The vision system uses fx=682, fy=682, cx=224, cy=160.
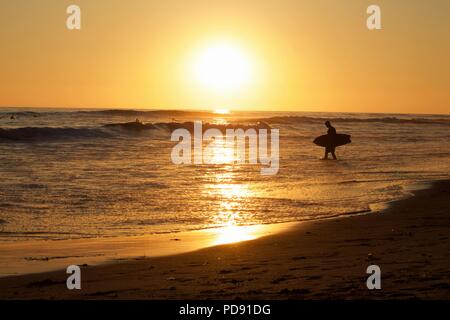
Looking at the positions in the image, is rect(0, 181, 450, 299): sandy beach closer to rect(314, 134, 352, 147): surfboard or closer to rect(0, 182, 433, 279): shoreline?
rect(0, 182, 433, 279): shoreline

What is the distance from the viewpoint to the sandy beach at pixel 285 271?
20.9 ft

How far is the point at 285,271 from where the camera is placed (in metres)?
7.45

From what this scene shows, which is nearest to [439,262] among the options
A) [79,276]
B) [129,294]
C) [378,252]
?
[378,252]

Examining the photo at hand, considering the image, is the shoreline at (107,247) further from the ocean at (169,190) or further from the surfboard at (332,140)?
the surfboard at (332,140)

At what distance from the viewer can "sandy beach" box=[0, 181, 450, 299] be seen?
6.38 m

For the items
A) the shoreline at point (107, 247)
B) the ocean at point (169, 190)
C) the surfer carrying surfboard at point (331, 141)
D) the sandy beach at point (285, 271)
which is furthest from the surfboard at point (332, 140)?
the sandy beach at point (285, 271)

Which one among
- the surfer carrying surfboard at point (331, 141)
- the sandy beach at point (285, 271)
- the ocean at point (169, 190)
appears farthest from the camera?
the surfer carrying surfboard at point (331, 141)

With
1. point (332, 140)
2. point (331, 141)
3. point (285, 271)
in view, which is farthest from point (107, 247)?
point (332, 140)

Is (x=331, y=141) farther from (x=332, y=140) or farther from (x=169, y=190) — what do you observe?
(x=169, y=190)

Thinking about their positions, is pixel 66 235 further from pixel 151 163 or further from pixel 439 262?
pixel 151 163

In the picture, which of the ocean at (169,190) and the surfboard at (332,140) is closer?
the ocean at (169,190)

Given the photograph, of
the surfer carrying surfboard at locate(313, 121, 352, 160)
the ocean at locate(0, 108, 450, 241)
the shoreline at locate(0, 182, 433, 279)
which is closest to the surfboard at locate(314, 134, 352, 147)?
the surfer carrying surfboard at locate(313, 121, 352, 160)

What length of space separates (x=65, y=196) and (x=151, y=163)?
9.53 metres

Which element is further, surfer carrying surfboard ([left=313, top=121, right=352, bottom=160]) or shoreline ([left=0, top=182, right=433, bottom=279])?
surfer carrying surfboard ([left=313, top=121, right=352, bottom=160])
